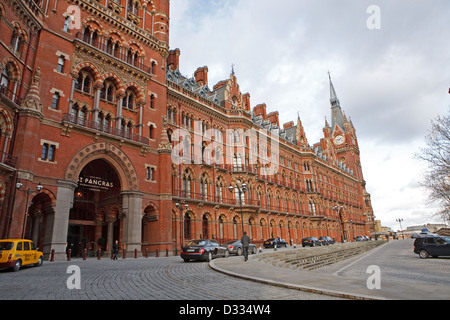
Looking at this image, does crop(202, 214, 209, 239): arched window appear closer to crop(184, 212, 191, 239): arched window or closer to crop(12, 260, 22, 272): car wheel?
crop(184, 212, 191, 239): arched window

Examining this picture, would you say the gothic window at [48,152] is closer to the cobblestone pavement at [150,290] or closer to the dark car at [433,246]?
the cobblestone pavement at [150,290]

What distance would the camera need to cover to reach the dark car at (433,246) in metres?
20.2

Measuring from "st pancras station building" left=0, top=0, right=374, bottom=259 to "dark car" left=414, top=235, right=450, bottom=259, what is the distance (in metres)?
14.1

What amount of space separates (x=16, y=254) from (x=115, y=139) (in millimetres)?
13737

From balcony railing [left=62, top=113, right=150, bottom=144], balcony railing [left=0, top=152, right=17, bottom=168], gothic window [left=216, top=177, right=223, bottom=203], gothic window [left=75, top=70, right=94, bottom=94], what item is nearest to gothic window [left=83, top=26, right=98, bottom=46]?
gothic window [left=75, top=70, right=94, bottom=94]

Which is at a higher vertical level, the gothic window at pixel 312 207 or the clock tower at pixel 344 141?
the clock tower at pixel 344 141

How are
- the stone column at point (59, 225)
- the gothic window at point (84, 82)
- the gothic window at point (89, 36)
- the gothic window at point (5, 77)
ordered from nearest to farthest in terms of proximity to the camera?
the gothic window at point (5, 77), the stone column at point (59, 225), the gothic window at point (84, 82), the gothic window at point (89, 36)

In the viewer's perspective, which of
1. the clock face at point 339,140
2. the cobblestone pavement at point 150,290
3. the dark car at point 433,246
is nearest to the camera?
the cobblestone pavement at point 150,290

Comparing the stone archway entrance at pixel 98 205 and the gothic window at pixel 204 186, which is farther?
the gothic window at pixel 204 186

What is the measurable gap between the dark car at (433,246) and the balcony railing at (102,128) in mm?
24573

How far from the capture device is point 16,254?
1322cm

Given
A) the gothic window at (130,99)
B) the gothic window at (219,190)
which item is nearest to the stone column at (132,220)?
the gothic window at (130,99)

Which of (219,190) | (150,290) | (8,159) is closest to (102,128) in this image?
(8,159)

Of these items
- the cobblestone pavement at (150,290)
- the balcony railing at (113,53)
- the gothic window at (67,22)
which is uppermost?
the gothic window at (67,22)
